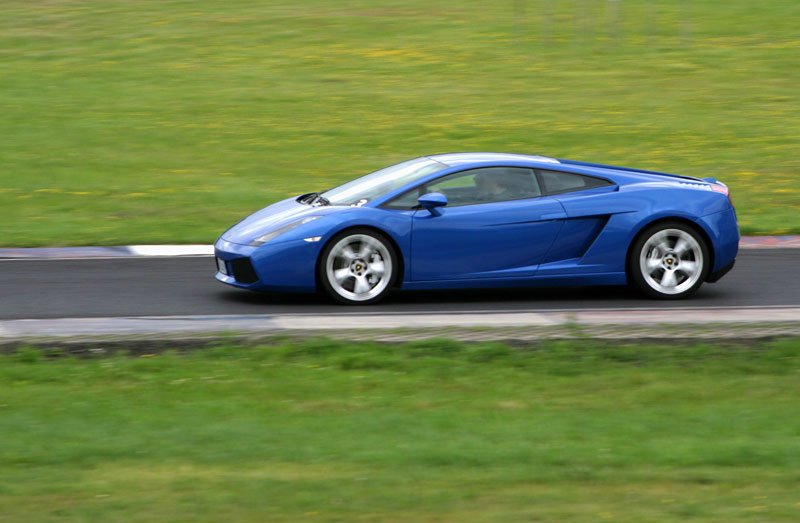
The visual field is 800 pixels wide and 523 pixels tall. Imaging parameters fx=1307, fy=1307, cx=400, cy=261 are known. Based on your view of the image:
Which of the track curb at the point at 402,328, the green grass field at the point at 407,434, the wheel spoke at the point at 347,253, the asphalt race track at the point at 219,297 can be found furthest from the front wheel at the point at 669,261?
the wheel spoke at the point at 347,253

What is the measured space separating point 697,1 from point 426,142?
615 inches

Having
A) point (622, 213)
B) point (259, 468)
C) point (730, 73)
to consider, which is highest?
point (730, 73)

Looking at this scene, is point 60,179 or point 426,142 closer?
point 60,179

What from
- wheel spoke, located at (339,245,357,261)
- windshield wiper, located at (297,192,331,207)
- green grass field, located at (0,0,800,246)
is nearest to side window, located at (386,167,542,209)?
wheel spoke, located at (339,245,357,261)

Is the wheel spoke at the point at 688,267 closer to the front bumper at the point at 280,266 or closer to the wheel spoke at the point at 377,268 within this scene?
the wheel spoke at the point at 377,268

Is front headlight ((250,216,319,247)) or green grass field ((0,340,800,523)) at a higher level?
front headlight ((250,216,319,247))

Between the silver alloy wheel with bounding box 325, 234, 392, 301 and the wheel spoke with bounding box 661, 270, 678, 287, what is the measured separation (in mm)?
2298

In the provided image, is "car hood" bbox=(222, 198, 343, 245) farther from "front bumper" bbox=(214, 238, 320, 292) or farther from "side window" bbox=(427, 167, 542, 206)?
"side window" bbox=(427, 167, 542, 206)

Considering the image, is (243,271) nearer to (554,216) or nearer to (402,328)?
(402,328)

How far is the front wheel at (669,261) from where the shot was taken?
35.3ft

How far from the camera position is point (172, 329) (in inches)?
369

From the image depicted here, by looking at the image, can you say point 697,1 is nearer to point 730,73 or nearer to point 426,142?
point 730,73

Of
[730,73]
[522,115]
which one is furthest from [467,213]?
[730,73]

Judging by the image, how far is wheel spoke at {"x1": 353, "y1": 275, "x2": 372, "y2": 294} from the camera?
10.5 m
